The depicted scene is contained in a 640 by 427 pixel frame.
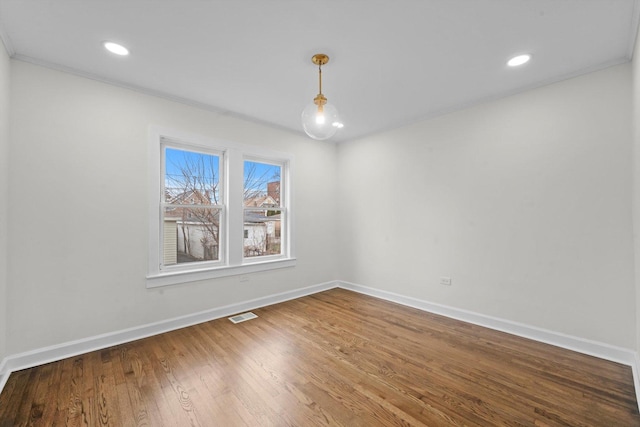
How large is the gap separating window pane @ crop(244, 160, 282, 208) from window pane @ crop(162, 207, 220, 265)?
571mm

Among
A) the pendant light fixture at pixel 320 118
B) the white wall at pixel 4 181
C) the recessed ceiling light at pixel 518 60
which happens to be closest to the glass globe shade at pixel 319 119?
the pendant light fixture at pixel 320 118

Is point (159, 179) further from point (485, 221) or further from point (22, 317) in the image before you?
point (485, 221)

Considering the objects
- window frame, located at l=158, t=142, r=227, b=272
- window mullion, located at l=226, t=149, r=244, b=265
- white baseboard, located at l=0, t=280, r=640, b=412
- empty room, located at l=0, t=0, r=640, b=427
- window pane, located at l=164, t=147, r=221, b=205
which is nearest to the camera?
empty room, located at l=0, t=0, r=640, b=427

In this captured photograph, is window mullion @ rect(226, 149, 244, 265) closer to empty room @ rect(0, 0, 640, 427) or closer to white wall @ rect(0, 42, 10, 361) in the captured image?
empty room @ rect(0, 0, 640, 427)

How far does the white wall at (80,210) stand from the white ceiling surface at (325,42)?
0.87 ft

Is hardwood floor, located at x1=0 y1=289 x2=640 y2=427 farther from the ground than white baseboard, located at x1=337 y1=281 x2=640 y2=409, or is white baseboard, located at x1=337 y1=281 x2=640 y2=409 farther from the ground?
white baseboard, located at x1=337 y1=281 x2=640 y2=409

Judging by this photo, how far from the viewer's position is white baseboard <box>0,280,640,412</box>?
2.28 m

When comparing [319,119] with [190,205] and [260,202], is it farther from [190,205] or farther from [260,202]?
[260,202]

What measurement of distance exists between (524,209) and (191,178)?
3937 mm

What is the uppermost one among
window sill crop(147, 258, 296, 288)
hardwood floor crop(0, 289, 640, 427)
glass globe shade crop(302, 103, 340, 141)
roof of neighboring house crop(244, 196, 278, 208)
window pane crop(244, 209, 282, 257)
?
glass globe shade crop(302, 103, 340, 141)

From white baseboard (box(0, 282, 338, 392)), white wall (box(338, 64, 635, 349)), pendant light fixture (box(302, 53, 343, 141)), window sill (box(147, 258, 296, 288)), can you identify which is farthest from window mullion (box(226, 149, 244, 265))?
white wall (box(338, 64, 635, 349))

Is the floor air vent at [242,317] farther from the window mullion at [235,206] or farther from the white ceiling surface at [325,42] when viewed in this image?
the white ceiling surface at [325,42]

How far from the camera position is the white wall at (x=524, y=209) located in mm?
2447

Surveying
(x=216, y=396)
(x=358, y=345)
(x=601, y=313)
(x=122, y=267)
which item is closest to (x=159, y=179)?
(x=122, y=267)
